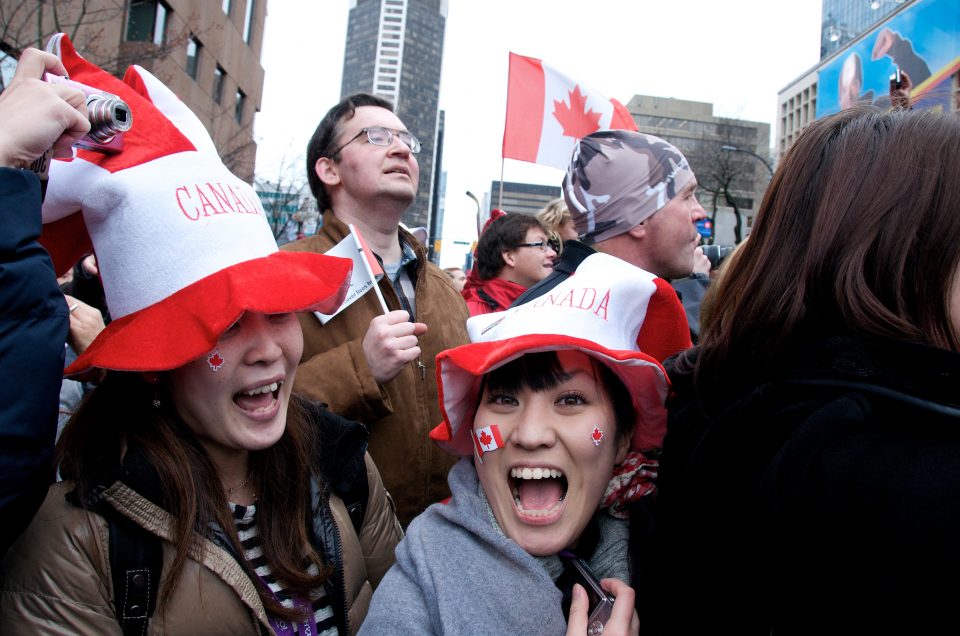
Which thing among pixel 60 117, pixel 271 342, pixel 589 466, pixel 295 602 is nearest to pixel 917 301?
pixel 589 466

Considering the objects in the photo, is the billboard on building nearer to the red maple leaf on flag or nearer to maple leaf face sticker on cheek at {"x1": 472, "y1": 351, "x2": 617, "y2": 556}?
the red maple leaf on flag

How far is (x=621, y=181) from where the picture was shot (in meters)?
2.96

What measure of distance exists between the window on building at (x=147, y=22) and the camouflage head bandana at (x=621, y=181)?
1695 centimetres

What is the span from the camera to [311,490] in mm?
1896

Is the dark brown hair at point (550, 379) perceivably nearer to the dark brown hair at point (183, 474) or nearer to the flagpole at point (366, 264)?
the dark brown hair at point (183, 474)

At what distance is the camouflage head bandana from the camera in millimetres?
2934

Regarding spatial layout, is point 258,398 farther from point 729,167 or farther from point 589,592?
point 729,167

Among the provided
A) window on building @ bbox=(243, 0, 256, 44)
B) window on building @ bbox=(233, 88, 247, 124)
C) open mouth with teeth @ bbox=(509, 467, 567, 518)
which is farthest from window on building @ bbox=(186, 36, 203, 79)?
open mouth with teeth @ bbox=(509, 467, 567, 518)

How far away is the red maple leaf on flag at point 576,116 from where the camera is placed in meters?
4.17

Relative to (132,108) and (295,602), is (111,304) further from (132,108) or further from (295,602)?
(295,602)

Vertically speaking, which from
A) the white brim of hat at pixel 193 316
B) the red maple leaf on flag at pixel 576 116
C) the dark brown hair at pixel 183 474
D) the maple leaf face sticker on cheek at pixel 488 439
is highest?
Answer: the red maple leaf on flag at pixel 576 116

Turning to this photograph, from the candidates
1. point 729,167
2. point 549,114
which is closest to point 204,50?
point 549,114

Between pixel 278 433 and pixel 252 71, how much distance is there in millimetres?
27479

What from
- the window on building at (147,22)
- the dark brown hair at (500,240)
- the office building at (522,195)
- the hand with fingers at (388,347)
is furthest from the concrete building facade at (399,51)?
the hand with fingers at (388,347)
